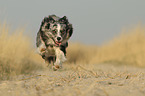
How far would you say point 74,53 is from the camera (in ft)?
39.7

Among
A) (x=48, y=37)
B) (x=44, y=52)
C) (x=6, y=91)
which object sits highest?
(x=48, y=37)

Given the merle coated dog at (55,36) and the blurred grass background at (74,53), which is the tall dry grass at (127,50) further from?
the merle coated dog at (55,36)

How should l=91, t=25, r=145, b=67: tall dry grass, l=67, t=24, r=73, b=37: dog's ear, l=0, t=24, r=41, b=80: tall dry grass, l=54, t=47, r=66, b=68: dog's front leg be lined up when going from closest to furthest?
l=0, t=24, r=41, b=80: tall dry grass, l=54, t=47, r=66, b=68: dog's front leg, l=67, t=24, r=73, b=37: dog's ear, l=91, t=25, r=145, b=67: tall dry grass

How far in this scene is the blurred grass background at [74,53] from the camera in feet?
14.4

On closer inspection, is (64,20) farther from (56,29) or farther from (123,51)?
(123,51)

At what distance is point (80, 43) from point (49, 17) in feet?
27.9

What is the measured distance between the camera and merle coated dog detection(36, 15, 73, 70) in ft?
15.8

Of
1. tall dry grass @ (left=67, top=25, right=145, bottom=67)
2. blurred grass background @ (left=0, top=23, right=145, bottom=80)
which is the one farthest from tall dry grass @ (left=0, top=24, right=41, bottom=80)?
tall dry grass @ (left=67, top=25, right=145, bottom=67)

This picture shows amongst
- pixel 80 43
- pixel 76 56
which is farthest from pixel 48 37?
pixel 80 43

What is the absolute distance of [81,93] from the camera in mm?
1758

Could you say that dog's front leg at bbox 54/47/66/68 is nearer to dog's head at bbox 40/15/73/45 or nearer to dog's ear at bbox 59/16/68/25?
dog's head at bbox 40/15/73/45

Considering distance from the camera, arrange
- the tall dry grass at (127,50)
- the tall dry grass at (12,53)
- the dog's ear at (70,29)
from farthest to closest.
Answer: the tall dry grass at (127,50) < the dog's ear at (70,29) < the tall dry grass at (12,53)

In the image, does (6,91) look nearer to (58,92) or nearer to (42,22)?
(58,92)

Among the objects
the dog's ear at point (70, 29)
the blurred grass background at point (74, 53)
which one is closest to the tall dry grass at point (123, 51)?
the blurred grass background at point (74, 53)
